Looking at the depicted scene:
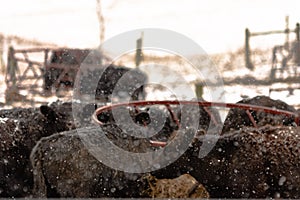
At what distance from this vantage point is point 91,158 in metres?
4.68

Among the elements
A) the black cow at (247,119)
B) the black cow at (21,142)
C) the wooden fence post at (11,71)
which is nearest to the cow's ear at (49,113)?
the black cow at (21,142)

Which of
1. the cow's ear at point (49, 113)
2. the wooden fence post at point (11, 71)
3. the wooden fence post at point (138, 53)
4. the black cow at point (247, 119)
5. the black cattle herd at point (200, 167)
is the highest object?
the wooden fence post at point (138, 53)

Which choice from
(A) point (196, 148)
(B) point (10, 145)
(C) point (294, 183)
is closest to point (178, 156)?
(A) point (196, 148)

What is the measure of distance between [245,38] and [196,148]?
15094 mm

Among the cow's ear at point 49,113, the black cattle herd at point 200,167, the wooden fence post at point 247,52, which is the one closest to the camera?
the black cattle herd at point 200,167

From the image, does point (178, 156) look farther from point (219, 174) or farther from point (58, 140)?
point (58, 140)

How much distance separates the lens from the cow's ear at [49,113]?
5.91 metres

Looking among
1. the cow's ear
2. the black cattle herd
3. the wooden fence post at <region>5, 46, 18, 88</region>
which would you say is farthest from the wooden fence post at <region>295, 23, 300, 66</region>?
the black cattle herd

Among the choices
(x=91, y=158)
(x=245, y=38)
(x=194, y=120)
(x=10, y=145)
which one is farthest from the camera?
(x=245, y=38)

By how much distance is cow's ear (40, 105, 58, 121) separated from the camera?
5.91m

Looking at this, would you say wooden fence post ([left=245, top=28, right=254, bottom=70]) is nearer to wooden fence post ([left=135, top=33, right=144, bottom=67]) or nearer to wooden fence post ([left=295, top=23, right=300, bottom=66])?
wooden fence post ([left=295, top=23, right=300, bottom=66])

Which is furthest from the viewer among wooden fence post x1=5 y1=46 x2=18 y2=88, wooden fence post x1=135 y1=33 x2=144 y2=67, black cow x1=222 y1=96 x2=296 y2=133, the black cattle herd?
wooden fence post x1=135 y1=33 x2=144 y2=67

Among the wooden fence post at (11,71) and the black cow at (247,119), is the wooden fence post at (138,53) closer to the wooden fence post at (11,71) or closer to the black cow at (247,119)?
the wooden fence post at (11,71)

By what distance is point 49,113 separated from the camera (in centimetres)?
613
